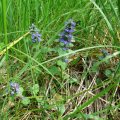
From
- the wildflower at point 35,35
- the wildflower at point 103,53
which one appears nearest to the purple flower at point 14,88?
the wildflower at point 35,35

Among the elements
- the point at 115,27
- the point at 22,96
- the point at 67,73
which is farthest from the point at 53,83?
the point at 115,27

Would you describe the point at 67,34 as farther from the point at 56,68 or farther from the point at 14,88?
the point at 14,88

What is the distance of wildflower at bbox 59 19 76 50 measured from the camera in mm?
1408

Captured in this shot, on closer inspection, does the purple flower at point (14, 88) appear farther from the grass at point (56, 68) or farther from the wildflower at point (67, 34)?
the wildflower at point (67, 34)

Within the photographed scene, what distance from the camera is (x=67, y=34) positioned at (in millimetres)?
1415

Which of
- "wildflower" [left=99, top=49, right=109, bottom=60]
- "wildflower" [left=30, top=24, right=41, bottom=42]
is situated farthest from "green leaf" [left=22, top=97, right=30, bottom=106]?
"wildflower" [left=99, top=49, right=109, bottom=60]

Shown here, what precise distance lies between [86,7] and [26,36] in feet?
1.30

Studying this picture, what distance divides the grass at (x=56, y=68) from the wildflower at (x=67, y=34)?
0.11 feet

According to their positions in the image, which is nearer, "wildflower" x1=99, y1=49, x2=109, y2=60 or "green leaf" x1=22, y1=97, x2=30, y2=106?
"green leaf" x1=22, y1=97, x2=30, y2=106

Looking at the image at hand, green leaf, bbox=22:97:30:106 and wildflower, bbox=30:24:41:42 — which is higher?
wildflower, bbox=30:24:41:42

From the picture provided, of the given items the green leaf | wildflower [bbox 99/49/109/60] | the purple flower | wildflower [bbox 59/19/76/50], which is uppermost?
wildflower [bbox 59/19/76/50]

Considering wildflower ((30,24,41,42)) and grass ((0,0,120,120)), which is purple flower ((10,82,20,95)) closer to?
grass ((0,0,120,120))

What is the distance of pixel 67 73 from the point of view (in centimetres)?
149

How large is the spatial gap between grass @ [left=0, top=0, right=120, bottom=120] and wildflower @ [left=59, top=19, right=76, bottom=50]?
0.11 ft
